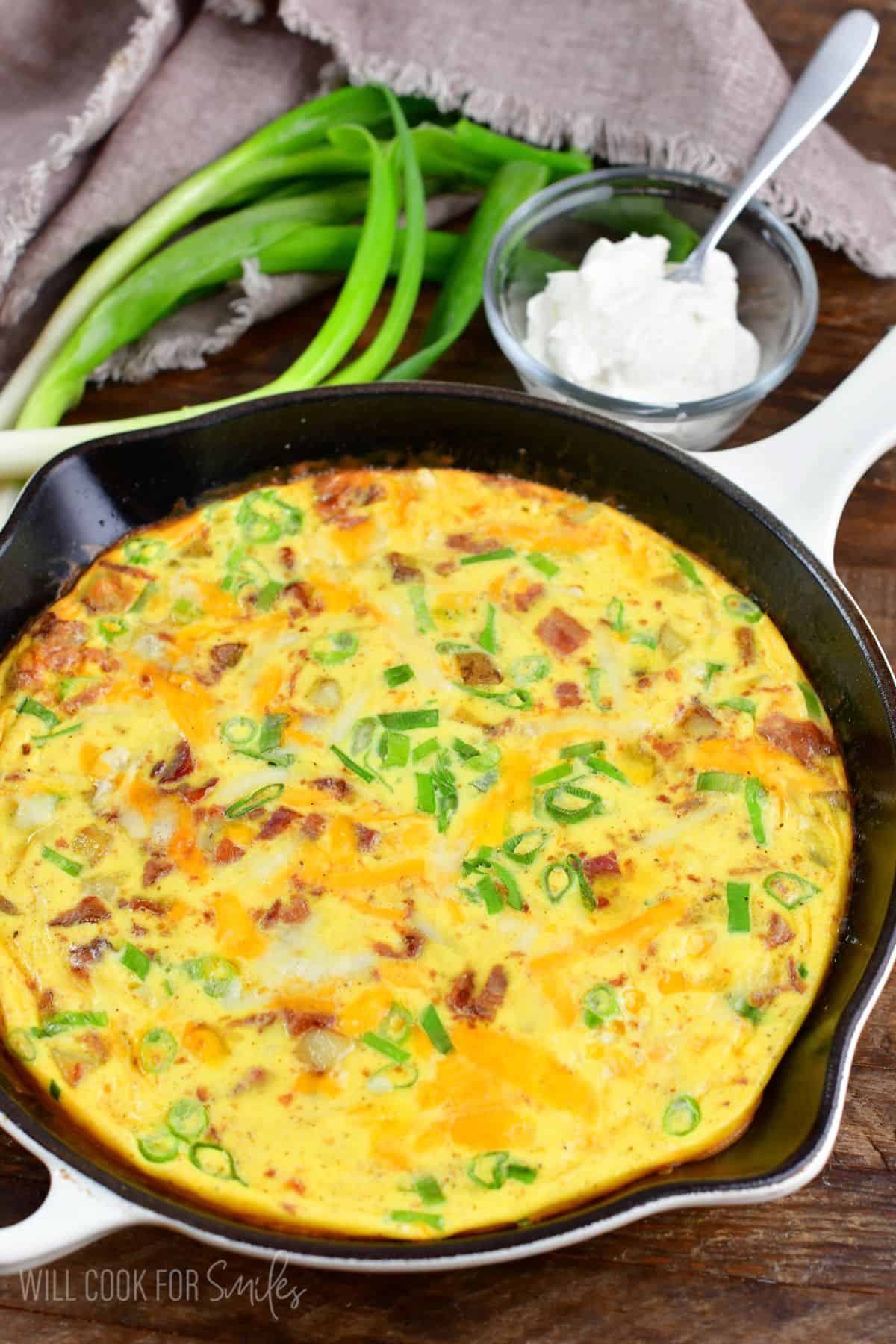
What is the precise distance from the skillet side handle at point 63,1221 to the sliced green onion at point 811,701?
1.79 meters

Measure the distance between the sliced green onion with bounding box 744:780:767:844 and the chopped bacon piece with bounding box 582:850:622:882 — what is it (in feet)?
1.01

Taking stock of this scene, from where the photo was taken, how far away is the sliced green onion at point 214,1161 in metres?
2.41

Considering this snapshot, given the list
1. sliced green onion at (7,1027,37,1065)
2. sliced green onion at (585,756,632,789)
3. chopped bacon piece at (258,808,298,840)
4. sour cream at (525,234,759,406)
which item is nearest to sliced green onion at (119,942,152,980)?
sliced green onion at (7,1027,37,1065)

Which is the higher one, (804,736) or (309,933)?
(309,933)

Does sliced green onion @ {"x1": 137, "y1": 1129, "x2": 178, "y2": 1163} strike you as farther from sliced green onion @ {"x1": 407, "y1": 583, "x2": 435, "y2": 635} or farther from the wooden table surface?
sliced green onion @ {"x1": 407, "y1": 583, "x2": 435, "y2": 635}

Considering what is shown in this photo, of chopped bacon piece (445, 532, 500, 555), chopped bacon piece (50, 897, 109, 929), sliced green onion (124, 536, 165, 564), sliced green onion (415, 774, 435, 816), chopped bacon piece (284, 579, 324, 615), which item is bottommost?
sliced green onion (415, 774, 435, 816)

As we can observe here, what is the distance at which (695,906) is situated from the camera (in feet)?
8.96

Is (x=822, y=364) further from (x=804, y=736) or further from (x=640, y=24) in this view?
(x=804, y=736)

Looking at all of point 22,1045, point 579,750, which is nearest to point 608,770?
point 579,750

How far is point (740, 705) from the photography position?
3.06 metres

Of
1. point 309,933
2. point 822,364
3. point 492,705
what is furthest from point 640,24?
point 309,933

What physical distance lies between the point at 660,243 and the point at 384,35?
3.78 feet

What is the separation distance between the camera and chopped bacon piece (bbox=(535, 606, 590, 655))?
3.17 metres

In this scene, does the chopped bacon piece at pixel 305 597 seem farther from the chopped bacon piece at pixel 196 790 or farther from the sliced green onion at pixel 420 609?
the chopped bacon piece at pixel 196 790
